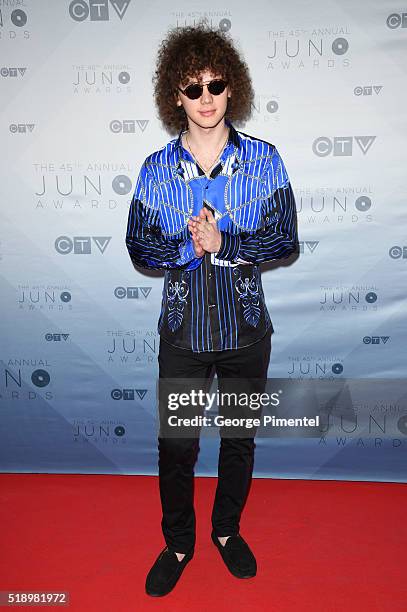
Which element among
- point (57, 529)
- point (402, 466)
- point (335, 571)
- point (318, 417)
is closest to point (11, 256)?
point (57, 529)

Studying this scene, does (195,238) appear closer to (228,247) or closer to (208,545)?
(228,247)

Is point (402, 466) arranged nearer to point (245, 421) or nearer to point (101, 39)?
point (245, 421)

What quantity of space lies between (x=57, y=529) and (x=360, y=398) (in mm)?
1528

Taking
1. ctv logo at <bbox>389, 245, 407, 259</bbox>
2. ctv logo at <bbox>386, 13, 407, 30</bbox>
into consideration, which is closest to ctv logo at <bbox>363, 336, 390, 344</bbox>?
ctv logo at <bbox>389, 245, 407, 259</bbox>

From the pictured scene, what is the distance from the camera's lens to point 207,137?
205 centimetres

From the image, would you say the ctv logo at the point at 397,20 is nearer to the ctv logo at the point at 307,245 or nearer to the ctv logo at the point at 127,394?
the ctv logo at the point at 307,245

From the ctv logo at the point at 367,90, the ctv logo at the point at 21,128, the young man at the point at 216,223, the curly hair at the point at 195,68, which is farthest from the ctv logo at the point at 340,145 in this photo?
the ctv logo at the point at 21,128

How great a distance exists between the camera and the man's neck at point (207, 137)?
6.71 feet

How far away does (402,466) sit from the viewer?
2971 millimetres

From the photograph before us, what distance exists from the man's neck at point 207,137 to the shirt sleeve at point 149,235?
0.63ft

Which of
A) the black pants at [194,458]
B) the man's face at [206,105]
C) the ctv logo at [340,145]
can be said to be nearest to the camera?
the man's face at [206,105]

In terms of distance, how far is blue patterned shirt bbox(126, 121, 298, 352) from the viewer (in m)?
2.02

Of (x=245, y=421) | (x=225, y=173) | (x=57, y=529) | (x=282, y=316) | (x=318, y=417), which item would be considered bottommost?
(x=57, y=529)

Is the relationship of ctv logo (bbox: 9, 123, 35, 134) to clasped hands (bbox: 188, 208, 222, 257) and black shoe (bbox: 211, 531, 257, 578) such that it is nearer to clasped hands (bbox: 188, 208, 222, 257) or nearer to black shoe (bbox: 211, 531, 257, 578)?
clasped hands (bbox: 188, 208, 222, 257)
